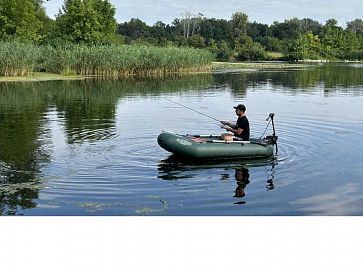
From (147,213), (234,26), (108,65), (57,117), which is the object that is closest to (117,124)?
(57,117)

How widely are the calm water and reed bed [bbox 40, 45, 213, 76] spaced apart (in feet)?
61.8

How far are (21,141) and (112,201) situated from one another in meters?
6.34

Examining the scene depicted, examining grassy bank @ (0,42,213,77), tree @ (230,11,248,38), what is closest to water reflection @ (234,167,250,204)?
grassy bank @ (0,42,213,77)

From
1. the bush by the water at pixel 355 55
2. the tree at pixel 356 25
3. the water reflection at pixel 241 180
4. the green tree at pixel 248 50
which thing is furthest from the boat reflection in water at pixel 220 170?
the tree at pixel 356 25

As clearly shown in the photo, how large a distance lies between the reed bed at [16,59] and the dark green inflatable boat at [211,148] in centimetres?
2697

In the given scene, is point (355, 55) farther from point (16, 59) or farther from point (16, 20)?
point (16, 59)

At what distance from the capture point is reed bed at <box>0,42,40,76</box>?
35344mm

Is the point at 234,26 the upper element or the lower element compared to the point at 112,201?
upper

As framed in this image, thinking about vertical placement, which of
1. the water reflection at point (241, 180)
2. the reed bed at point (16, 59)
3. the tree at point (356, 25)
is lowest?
the water reflection at point (241, 180)

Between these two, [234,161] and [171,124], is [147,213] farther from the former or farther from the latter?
[171,124]

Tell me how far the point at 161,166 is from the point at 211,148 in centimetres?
115

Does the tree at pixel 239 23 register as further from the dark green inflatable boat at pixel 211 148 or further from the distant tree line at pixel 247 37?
the dark green inflatable boat at pixel 211 148

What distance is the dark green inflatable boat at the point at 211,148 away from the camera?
11031mm

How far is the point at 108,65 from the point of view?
1613 inches
